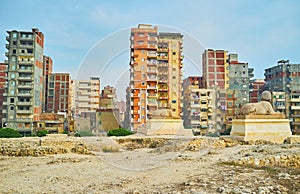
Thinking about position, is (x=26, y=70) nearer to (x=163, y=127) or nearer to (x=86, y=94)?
(x=163, y=127)

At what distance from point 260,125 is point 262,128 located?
0.22 metres

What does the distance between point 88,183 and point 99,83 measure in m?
2.63

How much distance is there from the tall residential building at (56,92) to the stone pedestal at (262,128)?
129ft

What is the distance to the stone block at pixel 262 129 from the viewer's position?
15.5m

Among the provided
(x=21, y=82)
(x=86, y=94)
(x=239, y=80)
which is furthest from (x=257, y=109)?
(x=21, y=82)

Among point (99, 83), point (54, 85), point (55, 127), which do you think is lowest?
point (55, 127)

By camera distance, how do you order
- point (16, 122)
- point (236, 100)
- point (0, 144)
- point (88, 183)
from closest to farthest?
point (88, 183), point (0, 144), point (16, 122), point (236, 100)

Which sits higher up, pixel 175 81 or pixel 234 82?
pixel 234 82

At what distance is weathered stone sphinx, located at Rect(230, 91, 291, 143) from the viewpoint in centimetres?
1553

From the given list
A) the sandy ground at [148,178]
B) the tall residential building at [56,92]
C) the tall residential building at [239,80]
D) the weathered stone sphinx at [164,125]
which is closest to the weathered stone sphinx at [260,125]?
the weathered stone sphinx at [164,125]

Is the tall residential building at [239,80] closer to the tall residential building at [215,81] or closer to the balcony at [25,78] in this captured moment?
the balcony at [25,78]

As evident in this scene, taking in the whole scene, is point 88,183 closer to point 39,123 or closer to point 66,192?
point 66,192

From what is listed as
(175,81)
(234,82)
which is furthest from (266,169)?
(234,82)

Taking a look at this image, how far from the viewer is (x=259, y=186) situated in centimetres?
586
